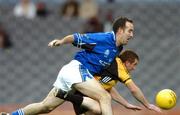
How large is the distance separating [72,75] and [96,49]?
16.2 inches

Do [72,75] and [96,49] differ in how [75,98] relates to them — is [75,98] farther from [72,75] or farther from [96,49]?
[96,49]

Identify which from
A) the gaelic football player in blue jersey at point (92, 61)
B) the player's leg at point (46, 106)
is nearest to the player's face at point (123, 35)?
the gaelic football player in blue jersey at point (92, 61)

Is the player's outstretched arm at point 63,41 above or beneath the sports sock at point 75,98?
above

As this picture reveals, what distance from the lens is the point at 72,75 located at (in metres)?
9.97

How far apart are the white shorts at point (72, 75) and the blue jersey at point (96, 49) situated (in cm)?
7

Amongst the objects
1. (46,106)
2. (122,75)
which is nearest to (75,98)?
(46,106)

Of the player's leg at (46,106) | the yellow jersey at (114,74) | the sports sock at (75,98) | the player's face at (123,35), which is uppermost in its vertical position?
the player's face at (123,35)

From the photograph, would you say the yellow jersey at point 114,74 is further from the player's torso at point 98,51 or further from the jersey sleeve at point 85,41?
the jersey sleeve at point 85,41

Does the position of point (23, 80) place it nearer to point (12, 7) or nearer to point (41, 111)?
point (12, 7)

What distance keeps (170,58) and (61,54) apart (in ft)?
6.49

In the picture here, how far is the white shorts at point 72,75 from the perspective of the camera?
32.6 feet

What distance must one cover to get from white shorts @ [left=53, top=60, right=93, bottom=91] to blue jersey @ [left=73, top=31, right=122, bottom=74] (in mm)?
75

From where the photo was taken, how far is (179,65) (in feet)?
50.1

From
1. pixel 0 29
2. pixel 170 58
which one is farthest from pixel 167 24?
pixel 0 29
